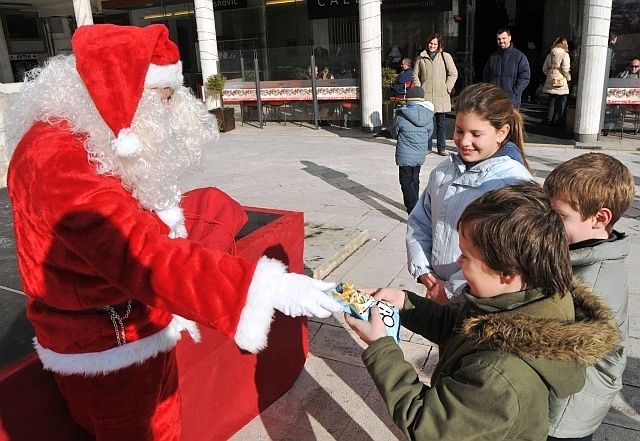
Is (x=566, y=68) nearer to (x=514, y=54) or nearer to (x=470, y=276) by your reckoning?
(x=514, y=54)

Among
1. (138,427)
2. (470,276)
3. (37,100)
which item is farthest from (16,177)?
(470,276)

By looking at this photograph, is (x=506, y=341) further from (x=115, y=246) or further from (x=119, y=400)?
(x=119, y=400)

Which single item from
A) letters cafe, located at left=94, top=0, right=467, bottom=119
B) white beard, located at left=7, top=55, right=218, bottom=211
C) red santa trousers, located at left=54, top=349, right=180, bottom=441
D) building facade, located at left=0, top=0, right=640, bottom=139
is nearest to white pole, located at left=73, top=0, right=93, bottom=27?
building facade, located at left=0, top=0, right=640, bottom=139

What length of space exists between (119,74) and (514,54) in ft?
26.5

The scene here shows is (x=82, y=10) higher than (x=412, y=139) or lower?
higher

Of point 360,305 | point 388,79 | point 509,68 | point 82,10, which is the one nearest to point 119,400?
point 360,305

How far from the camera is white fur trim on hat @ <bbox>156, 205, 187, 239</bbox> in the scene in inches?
68.4

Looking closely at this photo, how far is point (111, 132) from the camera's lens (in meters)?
1.50

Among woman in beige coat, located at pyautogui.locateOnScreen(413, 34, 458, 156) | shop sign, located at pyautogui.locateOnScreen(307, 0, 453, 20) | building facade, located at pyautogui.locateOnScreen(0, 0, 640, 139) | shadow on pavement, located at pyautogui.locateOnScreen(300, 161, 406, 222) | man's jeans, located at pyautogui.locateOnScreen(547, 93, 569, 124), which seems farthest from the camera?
shop sign, located at pyautogui.locateOnScreen(307, 0, 453, 20)

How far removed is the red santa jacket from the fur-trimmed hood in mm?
568

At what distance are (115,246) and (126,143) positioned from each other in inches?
11.8

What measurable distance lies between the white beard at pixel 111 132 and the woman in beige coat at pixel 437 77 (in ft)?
26.0

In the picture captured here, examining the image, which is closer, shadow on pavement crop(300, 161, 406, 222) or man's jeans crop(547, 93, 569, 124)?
shadow on pavement crop(300, 161, 406, 222)

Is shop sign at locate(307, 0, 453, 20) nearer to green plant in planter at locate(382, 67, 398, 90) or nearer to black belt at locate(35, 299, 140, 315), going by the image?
green plant in planter at locate(382, 67, 398, 90)
